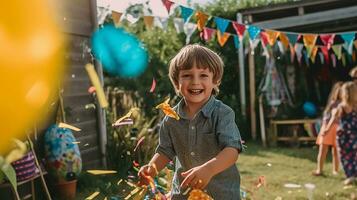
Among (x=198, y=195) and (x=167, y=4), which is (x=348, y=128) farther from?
(x=198, y=195)

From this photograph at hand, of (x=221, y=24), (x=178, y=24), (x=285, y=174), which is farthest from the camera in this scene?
(x=178, y=24)

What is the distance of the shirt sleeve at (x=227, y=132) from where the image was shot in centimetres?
182

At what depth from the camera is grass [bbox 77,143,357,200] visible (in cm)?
449

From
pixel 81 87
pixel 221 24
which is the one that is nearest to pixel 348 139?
pixel 221 24

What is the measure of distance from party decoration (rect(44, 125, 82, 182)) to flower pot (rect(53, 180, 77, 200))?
0.16 ft

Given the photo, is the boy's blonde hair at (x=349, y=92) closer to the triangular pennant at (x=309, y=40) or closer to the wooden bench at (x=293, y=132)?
the triangular pennant at (x=309, y=40)

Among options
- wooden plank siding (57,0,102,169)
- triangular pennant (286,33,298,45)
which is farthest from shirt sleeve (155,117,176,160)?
triangular pennant (286,33,298,45)

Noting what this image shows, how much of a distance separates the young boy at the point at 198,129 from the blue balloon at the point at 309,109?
7.69 m

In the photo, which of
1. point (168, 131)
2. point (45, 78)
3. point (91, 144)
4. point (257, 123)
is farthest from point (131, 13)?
point (45, 78)

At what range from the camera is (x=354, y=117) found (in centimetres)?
534

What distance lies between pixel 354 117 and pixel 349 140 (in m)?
0.27

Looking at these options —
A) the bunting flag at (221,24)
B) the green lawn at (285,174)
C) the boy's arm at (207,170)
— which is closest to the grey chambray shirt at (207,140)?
the boy's arm at (207,170)

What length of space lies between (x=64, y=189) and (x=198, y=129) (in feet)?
9.94

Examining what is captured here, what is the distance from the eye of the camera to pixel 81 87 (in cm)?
549
